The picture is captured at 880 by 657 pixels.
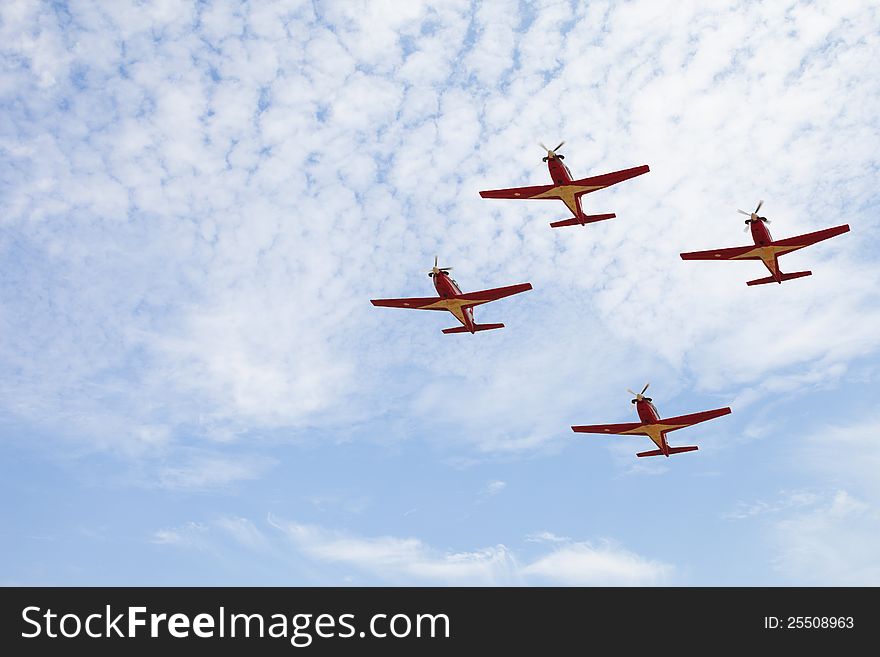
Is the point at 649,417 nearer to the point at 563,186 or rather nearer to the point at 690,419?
the point at 690,419

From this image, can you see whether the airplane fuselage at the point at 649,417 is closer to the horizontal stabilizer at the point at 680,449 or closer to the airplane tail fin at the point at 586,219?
the horizontal stabilizer at the point at 680,449

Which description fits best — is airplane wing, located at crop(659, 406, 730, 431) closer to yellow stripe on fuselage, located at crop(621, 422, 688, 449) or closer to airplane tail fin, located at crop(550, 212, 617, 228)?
yellow stripe on fuselage, located at crop(621, 422, 688, 449)

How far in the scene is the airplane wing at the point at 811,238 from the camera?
75.3m

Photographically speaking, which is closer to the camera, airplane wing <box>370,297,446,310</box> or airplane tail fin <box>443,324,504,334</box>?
airplane wing <box>370,297,446,310</box>

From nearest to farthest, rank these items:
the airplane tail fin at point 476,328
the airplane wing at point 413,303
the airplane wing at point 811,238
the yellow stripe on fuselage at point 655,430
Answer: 1. the airplane wing at point 811,238
2. the airplane wing at point 413,303
3. the yellow stripe on fuselage at point 655,430
4. the airplane tail fin at point 476,328

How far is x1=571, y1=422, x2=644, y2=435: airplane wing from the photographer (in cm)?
8419

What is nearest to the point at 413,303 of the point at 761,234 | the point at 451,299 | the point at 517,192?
the point at 451,299

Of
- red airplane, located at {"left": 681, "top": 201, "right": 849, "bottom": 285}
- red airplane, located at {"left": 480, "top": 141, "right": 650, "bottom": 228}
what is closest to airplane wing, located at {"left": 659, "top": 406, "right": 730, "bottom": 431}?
red airplane, located at {"left": 681, "top": 201, "right": 849, "bottom": 285}

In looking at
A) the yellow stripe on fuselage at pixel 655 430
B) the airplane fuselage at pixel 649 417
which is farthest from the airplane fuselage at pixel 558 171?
the yellow stripe on fuselage at pixel 655 430

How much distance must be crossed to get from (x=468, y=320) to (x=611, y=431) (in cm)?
1937
